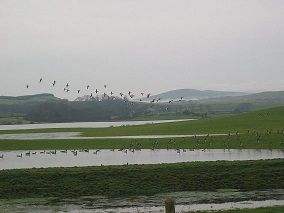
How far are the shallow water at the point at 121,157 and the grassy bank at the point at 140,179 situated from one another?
33.9 feet

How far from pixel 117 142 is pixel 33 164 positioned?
2816 cm

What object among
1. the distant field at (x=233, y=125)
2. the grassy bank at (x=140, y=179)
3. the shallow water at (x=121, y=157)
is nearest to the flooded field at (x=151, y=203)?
the grassy bank at (x=140, y=179)

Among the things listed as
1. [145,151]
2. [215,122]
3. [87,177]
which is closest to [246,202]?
[87,177]

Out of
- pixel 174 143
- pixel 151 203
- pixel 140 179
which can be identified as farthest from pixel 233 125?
pixel 151 203

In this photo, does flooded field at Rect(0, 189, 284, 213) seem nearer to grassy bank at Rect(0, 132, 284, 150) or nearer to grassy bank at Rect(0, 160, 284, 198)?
grassy bank at Rect(0, 160, 284, 198)

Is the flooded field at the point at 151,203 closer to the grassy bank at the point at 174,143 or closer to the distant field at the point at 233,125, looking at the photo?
the grassy bank at the point at 174,143

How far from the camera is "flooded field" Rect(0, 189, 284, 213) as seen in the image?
102 feet

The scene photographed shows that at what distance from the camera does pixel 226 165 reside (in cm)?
4362

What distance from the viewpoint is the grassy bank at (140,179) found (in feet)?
124

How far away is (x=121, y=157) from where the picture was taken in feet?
200

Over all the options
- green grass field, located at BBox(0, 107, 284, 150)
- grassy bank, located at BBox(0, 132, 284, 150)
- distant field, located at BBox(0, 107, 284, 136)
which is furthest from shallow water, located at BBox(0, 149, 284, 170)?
distant field, located at BBox(0, 107, 284, 136)

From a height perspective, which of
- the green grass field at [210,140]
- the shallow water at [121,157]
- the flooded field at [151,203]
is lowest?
the flooded field at [151,203]

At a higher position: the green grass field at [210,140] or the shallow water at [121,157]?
the green grass field at [210,140]

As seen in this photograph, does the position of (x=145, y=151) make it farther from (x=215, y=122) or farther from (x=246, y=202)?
(x=215, y=122)
